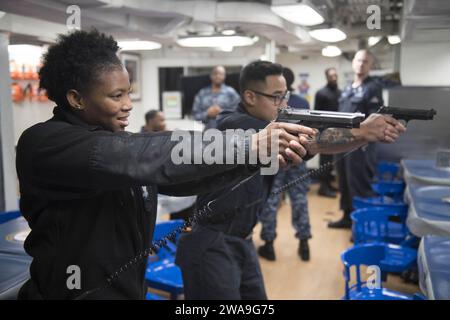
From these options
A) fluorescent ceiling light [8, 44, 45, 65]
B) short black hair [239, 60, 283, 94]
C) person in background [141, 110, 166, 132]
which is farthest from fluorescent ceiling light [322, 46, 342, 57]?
fluorescent ceiling light [8, 44, 45, 65]

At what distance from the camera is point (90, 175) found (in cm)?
71

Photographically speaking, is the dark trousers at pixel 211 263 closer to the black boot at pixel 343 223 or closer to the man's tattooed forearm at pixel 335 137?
the man's tattooed forearm at pixel 335 137

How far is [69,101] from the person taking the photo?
0.83 metres

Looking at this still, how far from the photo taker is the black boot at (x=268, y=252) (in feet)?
10.2

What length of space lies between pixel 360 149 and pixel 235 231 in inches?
50.5

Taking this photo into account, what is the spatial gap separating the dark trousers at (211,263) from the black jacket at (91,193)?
43cm

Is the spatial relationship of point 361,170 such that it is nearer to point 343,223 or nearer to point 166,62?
point 343,223

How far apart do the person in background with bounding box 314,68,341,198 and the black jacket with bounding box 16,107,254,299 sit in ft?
4.31

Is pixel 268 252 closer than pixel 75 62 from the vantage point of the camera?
No

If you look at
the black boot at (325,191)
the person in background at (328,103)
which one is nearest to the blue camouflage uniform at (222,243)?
the person in background at (328,103)

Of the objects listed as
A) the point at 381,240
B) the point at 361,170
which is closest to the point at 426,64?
the point at 381,240

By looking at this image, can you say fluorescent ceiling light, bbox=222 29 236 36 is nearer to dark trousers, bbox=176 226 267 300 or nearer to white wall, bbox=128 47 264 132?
white wall, bbox=128 47 264 132

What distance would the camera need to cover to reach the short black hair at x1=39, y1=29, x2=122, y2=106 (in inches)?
31.9
